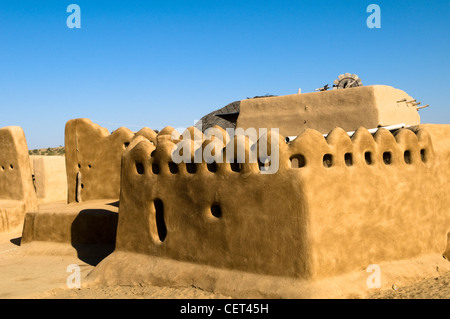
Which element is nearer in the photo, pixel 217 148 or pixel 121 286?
pixel 217 148

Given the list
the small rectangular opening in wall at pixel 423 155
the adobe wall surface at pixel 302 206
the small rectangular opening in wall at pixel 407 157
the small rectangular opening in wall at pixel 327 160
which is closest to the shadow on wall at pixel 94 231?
the adobe wall surface at pixel 302 206

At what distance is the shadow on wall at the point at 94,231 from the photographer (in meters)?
10.3

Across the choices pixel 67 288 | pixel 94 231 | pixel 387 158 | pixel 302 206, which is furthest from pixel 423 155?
pixel 94 231

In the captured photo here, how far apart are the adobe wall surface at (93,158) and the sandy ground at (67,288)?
224cm

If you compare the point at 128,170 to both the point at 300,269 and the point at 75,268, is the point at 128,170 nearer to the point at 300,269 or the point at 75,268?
the point at 75,268

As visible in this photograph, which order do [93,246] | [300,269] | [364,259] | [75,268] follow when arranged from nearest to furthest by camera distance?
[300,269]
[364,259]
[75,268]
[93,246]

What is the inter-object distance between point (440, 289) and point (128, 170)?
5.06m

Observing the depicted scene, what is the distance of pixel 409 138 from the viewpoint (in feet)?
23.9

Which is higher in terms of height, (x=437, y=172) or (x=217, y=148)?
(x=217, y=148)

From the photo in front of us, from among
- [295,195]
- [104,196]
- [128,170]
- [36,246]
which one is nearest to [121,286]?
[128,170]

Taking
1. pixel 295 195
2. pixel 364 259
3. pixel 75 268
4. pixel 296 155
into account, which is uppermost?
pixel 296 155

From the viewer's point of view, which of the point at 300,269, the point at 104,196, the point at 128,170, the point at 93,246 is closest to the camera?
the point at 300,269

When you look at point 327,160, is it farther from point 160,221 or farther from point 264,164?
point 160,221

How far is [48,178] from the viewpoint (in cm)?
1872
